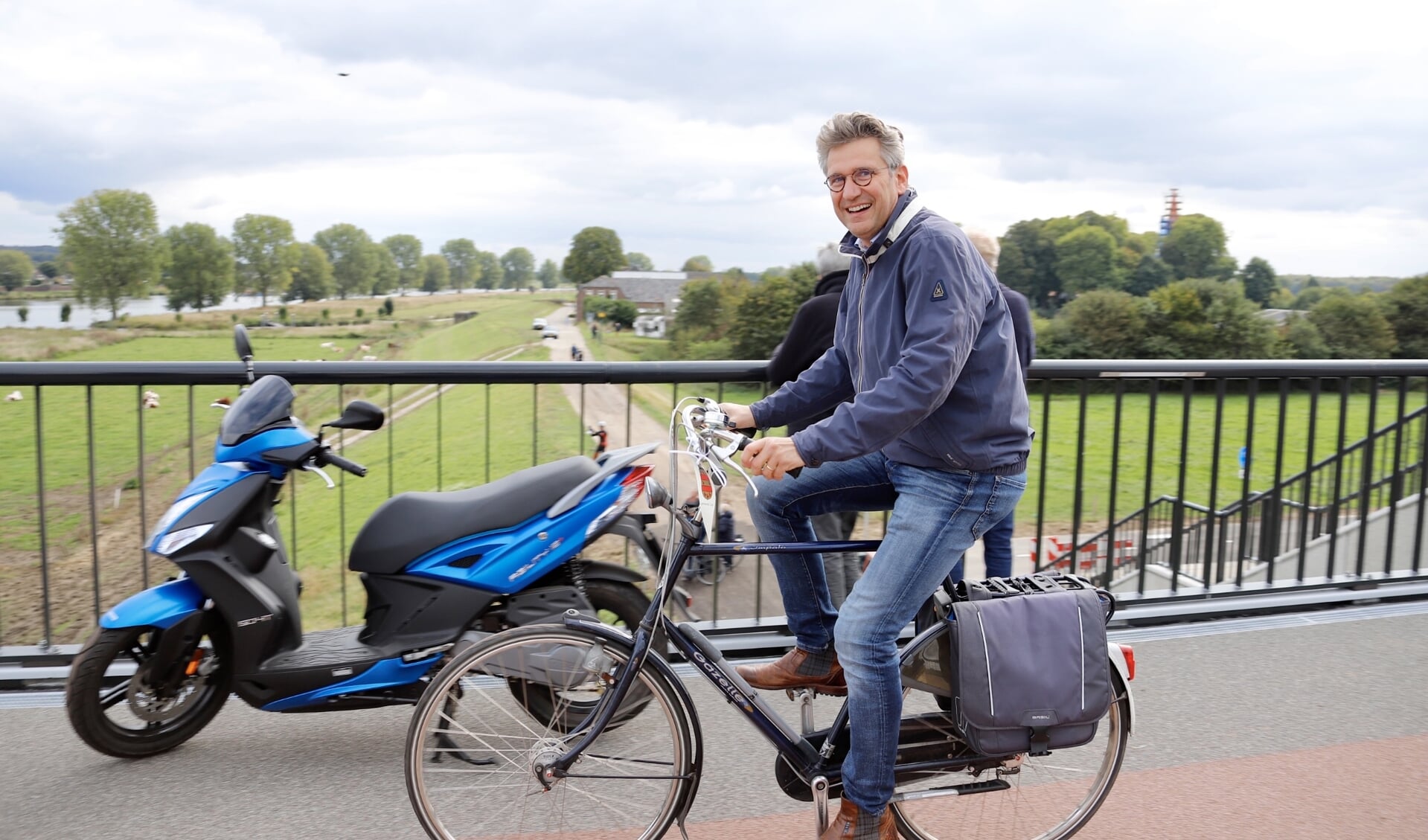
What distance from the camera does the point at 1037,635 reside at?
2467mm

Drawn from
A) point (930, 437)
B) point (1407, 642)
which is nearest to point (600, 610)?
point (930, 437)

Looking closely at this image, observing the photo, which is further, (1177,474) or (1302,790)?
(1177,474)

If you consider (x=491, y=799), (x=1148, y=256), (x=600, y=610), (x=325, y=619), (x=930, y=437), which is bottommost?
(x=325, y=619)

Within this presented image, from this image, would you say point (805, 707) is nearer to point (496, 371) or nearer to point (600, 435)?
point (496, 371)

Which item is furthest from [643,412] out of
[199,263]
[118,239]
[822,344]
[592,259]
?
[118,239]

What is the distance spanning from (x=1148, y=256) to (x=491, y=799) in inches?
2336

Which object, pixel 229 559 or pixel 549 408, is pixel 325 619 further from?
pixel 229 559

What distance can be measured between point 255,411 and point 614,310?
1418 cm

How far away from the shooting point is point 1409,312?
46.0 metres

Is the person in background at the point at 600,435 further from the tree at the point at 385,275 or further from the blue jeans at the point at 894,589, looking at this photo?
the tree at the point at 385,275

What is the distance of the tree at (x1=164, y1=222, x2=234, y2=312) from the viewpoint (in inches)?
1256

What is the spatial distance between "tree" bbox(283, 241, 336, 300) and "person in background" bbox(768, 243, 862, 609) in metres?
35.8

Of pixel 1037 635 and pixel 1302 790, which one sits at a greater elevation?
pixel 1037 635

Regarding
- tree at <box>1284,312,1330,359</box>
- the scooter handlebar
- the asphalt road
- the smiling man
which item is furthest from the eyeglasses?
tree at <box>1284,312,1330,359</box>
